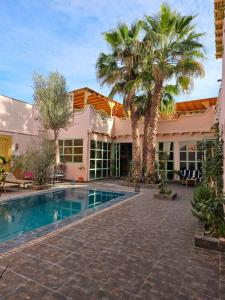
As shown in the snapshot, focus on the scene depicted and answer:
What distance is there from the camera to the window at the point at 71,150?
16219 millimetres

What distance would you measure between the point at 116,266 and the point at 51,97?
41.7 ft

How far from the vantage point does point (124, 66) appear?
13.7 meters

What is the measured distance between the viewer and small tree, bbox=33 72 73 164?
14.0 metres

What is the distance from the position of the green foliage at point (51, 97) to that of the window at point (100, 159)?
3.57 meters

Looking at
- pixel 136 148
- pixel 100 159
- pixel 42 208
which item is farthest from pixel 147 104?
pixel 42 208

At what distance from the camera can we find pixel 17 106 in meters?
16.1

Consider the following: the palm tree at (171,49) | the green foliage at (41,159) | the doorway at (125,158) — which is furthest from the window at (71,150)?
the palm tree at (171,49)

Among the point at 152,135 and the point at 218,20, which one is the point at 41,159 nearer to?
the point at 152,135

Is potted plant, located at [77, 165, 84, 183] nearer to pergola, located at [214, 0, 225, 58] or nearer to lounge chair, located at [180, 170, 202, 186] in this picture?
lounge chair, located at [180, 170, 202, 186]

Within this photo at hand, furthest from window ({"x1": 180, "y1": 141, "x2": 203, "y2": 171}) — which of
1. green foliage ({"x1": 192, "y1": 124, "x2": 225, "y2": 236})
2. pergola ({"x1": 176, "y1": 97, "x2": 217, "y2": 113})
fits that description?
green foliage ({"x1": 192, "y1": 124, "x2": 225, "y2": 236})

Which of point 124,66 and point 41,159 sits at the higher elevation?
point 124,66

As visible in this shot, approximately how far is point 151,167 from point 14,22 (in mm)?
11096

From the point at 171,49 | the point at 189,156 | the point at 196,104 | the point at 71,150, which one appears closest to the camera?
the point at 171,49

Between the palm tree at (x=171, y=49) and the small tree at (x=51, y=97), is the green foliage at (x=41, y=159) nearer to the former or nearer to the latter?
the small tree at (x=51, y=97)
